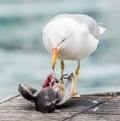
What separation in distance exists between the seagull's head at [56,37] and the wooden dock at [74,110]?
0.33 meters

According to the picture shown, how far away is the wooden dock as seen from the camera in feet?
14.7

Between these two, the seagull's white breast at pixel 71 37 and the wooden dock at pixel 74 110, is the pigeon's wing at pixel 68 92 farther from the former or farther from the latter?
the seagull's white breast at pixel 71 37

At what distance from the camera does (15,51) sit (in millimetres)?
13102

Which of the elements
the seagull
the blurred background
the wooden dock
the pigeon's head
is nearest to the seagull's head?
the seagull

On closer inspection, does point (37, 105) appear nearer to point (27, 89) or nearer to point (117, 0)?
point (27, 89)

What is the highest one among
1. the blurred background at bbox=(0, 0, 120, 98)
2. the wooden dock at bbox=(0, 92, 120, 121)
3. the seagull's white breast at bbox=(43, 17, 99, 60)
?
the seagull's white breast at bbox=(43, 17, 99, 60)

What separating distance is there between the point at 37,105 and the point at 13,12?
1539 cm

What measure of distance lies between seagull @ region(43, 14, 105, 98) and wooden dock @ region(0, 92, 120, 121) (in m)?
0.25

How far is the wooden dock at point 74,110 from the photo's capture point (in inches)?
177

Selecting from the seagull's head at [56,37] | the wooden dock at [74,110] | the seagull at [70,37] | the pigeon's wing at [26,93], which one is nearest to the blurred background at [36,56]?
the seagull at [70,37]

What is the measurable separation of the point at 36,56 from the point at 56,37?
298 inches

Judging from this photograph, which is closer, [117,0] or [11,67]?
[11,67]

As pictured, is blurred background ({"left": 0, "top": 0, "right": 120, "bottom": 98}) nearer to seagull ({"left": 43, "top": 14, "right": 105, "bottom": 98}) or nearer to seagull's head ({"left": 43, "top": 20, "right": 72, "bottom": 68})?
seagull ({"left": 43, "top": 14, "right": 105, "bottom": 98})

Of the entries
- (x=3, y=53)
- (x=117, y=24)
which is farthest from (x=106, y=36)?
(x=3, y=53)
